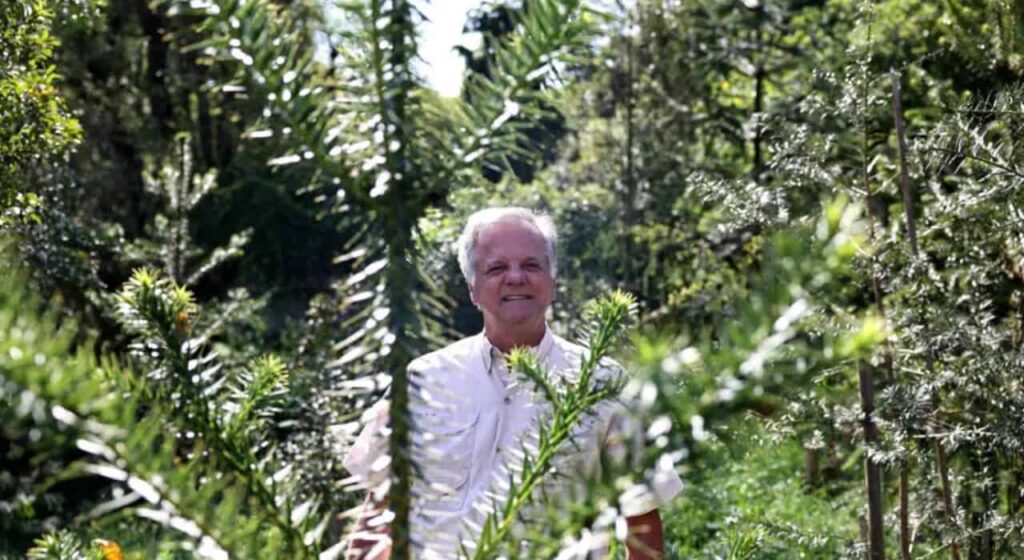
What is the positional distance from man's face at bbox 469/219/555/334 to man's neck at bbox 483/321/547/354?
0.01 metres

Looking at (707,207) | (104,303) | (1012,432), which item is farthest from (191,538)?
(707,207)

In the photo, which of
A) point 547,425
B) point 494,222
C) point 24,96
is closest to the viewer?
point 547,425

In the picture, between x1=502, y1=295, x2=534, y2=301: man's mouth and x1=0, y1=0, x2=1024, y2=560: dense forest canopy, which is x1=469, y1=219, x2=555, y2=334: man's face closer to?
x1=502, y1=295, x2=534, y2=301: man's mouth

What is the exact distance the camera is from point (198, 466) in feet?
3.67

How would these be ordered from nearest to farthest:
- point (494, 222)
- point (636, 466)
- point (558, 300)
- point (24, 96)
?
point (636, 466), point (24, 96), point (494, 222), point (558, 300)

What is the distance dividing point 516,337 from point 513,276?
0.55 feet

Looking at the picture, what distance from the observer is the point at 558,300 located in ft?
39.5

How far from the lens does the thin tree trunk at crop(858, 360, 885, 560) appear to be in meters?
4.05

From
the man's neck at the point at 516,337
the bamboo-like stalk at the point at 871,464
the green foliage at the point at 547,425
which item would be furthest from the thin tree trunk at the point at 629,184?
the green foliage at the point at 547,425

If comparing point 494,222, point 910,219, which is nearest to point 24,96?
point 494,222

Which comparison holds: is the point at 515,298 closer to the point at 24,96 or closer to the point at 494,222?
the point at 494,222

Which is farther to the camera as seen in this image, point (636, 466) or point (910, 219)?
point (910, 219)

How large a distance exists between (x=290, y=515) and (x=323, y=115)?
34 centimetres

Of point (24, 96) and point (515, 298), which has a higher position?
point (24, 96)
